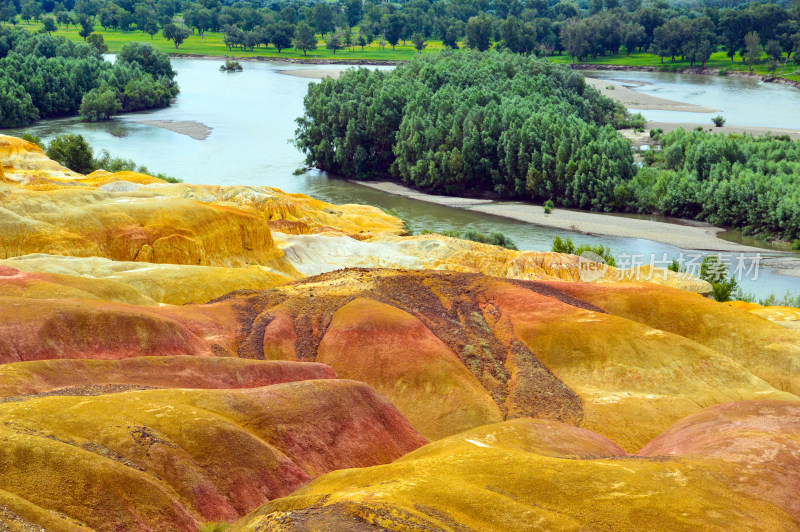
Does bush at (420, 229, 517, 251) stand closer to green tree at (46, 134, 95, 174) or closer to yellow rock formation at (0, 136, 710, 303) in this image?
yellow rock formation at (0, 136, 710, 303)

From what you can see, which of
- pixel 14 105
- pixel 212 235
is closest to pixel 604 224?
pixel 212 235

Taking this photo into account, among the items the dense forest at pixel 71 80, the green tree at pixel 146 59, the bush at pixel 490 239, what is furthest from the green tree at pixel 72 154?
the green tree at pixel 146 59

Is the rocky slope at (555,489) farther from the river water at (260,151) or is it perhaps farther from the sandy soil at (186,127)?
the sandy soil at (186,127)

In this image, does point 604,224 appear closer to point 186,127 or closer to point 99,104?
point 186,127

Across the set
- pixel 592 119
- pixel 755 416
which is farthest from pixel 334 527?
pixel 592 119

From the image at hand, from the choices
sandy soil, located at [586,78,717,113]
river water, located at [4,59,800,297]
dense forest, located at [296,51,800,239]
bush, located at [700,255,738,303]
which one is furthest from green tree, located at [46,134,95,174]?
sandy soil, located at [586,78,717,113]

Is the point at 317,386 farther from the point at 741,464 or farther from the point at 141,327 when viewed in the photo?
the point at 741,464
